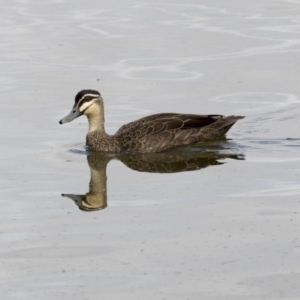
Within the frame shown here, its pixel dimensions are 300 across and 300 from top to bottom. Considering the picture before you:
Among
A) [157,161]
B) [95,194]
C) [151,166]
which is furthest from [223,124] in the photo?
[95,194]

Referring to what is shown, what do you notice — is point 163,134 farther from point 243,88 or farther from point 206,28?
point 206,28

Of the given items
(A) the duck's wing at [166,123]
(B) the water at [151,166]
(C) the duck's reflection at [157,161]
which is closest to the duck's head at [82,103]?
(B) the water at [151,166]

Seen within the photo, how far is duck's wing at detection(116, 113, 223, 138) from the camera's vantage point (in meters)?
16.0

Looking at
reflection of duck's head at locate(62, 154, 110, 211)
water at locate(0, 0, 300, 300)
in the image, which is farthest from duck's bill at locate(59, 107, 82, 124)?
reflection of duck's head at locate(62, 154, 110, 211)

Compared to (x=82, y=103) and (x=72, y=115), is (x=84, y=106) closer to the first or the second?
(x=82, y=103)

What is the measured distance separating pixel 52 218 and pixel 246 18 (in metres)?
15.3

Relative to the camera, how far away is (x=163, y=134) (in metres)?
16.0

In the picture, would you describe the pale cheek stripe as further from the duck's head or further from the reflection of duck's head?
the reflection of duck's head

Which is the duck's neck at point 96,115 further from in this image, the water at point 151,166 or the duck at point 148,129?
the water at point 151,166

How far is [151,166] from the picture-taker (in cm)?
1462

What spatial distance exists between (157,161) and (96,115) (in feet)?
5.84

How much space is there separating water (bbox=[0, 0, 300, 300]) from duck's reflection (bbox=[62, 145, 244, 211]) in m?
0.03

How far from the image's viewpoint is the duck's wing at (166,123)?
631 inches

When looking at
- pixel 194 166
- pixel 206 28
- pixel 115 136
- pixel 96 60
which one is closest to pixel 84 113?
pixel 115 136
